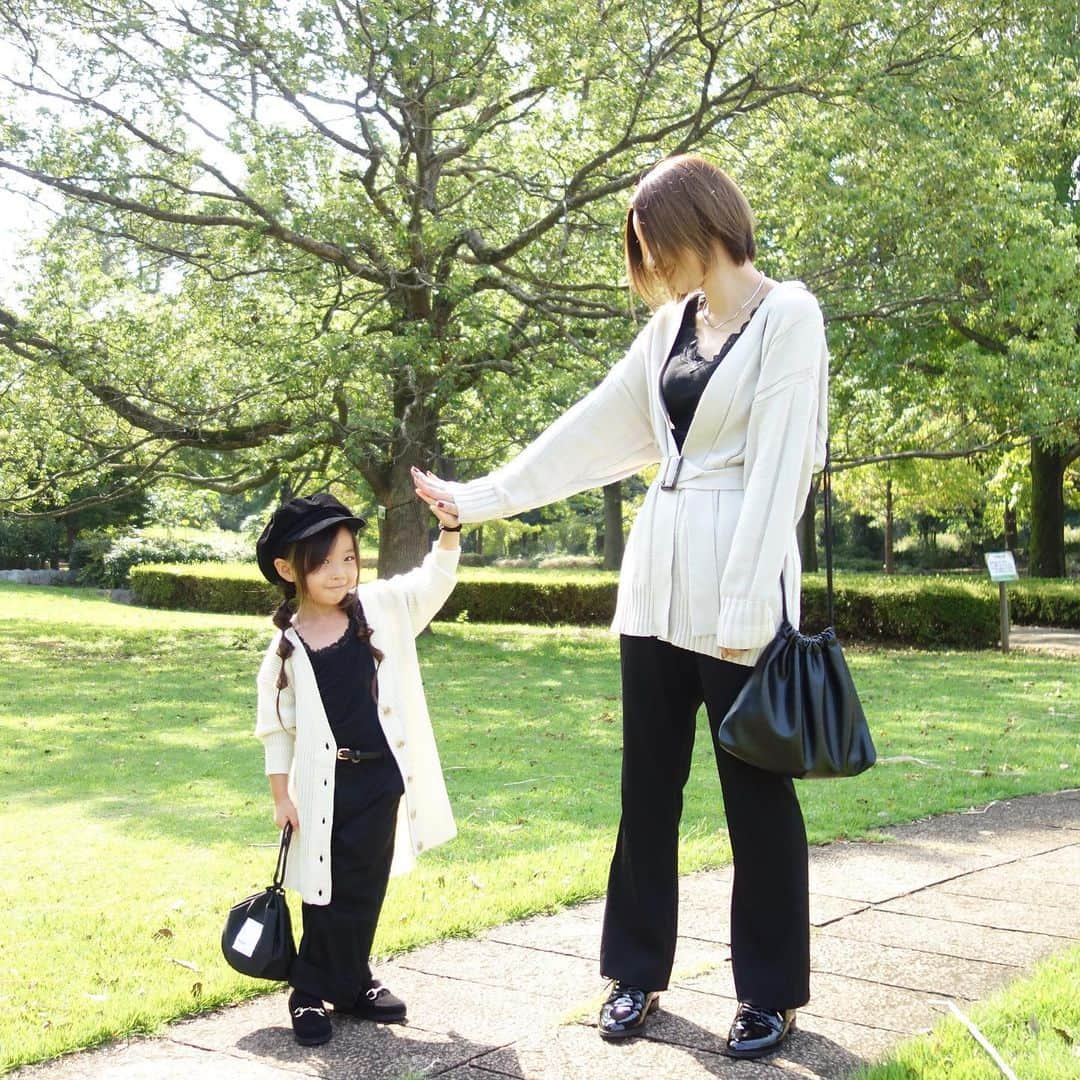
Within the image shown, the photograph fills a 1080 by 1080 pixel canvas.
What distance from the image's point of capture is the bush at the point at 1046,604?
19384 mm

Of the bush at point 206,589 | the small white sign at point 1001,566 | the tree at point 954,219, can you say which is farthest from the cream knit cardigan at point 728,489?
the bush at point 206,589

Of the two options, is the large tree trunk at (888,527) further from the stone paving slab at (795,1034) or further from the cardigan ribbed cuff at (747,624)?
the cardigan ribbed cuff at (747,624)

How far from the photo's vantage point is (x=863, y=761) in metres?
3.02

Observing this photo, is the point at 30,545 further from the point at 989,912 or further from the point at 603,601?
the point at 989,912

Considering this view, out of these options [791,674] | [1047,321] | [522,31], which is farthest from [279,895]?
[1047,321]

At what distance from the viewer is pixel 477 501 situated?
11.4 feet

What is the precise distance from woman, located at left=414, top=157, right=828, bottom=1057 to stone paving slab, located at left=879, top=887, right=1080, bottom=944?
1325 mm

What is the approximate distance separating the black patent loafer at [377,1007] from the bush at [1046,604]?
17638mm

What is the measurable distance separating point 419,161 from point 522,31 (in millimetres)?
1980

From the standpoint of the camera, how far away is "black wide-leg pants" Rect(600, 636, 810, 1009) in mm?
3207

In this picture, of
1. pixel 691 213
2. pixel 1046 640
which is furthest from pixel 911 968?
pixel 1046 640

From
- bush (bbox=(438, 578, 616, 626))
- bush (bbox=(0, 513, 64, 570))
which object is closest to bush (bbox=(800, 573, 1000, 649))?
bush (bbox=(438, 578, 616, 626))

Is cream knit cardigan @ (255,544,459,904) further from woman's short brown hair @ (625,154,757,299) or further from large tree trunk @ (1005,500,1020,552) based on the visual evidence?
large tree trunk @ (1005,500,1020,552)

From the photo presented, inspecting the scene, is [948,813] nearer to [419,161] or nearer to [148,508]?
[419,161]
